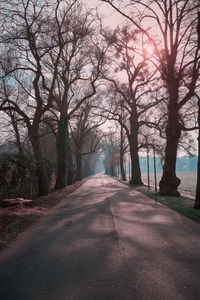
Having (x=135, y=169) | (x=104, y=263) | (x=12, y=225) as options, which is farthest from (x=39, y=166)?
(x=135, y=169)

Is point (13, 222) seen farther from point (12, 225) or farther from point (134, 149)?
point (134, 149)

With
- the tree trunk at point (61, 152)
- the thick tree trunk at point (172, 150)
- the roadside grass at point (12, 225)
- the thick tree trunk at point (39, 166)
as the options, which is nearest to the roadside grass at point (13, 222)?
the roadside grass at point (12, 225)

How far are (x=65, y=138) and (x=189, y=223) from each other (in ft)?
54.6

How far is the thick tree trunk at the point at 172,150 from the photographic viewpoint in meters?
15.3

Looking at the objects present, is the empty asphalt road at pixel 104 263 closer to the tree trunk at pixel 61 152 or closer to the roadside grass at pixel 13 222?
the roadside grass at pixel 13 222

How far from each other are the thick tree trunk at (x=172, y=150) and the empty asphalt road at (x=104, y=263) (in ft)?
28.5

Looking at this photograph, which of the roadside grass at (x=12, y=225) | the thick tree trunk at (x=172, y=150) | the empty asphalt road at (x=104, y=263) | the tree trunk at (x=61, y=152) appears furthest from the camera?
the tree trunk at (x=61, y=152)

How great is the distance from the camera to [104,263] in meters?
3.95

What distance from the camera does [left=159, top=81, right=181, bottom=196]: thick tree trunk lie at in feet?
50.1

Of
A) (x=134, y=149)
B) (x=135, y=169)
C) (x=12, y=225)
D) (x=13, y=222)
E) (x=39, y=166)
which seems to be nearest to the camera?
(x=12, y=225)

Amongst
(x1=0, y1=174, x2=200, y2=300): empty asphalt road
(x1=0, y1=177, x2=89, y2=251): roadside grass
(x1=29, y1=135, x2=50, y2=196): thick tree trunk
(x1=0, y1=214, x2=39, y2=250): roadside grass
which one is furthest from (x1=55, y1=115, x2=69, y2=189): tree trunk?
(x1=0, y1=174, x2=200, y2=300): empty asphalt road

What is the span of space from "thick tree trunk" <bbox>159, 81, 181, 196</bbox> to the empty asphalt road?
868 cm

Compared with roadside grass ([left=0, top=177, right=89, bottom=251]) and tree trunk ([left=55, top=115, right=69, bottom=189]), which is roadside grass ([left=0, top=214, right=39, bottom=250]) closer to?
roadside grass ([left=0, top=177, right=89, bottom=251])

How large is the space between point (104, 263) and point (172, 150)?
12.8 metres
